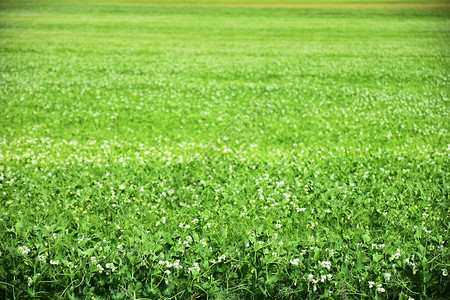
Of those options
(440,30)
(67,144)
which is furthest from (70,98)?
(440,30)

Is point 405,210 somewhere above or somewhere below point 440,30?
below

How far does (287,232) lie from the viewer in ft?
20.2

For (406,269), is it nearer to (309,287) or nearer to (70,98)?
(309,287)

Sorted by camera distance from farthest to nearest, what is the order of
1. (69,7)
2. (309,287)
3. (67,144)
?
1. (69,7)
2. (67,144)
3. (309,287)

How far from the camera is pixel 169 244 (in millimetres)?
4809

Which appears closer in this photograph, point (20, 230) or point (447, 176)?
point (20, 230)

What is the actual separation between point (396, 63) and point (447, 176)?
16.8 metres

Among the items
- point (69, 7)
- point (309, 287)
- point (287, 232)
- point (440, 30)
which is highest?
point (69, 7)

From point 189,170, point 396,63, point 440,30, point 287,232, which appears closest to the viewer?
point 287,232

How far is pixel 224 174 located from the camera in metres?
8.59

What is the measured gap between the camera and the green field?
4.34 metres

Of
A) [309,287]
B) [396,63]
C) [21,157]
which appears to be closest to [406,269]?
[309,287]

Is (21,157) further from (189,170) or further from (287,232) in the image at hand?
(287,232)

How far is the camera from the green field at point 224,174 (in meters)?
4.34
